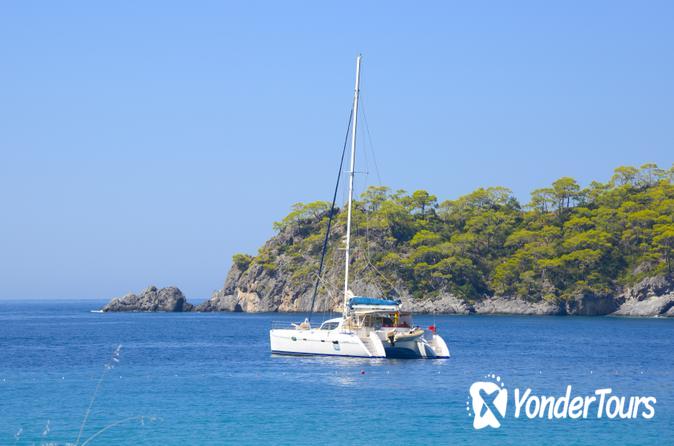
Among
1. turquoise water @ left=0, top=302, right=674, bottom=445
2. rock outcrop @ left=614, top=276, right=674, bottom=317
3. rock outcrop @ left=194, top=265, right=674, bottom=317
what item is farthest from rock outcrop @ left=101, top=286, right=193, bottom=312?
turquoise water @ left=0, top=302, right=674, bottom=445

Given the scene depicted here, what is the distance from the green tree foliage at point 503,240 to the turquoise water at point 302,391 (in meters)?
66.8

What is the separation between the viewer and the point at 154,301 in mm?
175000

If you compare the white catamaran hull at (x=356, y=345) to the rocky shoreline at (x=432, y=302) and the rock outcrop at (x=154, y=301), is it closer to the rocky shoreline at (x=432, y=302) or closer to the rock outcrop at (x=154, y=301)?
the rocky shoreline at (x=432, y=302)

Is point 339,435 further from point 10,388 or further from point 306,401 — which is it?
point 10,388

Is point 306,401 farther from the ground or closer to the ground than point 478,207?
closer to the ground

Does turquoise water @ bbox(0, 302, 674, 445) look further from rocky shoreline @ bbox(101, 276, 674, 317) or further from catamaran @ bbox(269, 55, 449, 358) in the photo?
rocky shoreline @ bbox(101, 276, 674, 317)

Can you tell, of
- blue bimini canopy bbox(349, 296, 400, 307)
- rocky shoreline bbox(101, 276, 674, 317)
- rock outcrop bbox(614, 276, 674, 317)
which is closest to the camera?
blue bimini canopy bbox(349, 296, 400, 307)

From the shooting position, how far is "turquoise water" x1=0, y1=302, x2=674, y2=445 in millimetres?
33000

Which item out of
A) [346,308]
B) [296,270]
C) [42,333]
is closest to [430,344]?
[346,308]

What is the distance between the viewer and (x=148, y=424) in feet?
115

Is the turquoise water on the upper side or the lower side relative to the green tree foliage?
lower

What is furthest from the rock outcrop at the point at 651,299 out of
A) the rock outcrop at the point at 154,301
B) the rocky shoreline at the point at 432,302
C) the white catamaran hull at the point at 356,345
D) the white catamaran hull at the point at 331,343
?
the white catamaran hull at the point at 331,343

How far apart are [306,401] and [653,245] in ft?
379

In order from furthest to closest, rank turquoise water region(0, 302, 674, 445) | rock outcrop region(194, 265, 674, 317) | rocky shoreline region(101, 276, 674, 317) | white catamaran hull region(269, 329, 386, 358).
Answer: rocky shoreline region(101, 276, 674, 317) < rock outcrop region(194, 265, 674, 317) < white catamaran hull region(269, 329, 386, 358) < turquoise water region(0, 302, 674, 445)
